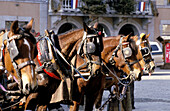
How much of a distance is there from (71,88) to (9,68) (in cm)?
225

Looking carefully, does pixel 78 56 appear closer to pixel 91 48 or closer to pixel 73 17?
pixel 91 48

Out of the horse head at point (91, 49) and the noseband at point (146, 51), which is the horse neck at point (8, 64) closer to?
the horse head at point (91, 49)

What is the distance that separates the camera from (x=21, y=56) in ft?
12.3

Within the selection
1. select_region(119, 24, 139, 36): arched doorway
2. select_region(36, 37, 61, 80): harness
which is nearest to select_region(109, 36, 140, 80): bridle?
select_region(36, 37, 61, 80): harness

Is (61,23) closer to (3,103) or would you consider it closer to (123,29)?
(123,29)

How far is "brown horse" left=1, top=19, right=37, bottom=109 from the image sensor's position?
363 centimetres

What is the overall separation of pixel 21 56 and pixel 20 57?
0.05 feet

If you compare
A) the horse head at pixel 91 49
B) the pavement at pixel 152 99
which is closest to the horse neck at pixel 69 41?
the horse head at pixel 91 49

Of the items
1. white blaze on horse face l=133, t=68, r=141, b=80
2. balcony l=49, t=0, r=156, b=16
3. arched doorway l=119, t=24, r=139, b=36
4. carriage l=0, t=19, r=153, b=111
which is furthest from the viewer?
arched doorway l=119, t=24, r=139, b=36

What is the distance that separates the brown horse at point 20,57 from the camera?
11.9 feet

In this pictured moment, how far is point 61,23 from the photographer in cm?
2928

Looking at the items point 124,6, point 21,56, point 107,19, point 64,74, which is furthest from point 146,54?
point 107,19

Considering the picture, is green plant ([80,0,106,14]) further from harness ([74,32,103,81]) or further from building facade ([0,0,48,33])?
harness ([74,32,103,81])

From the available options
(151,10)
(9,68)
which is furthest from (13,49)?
(151,10)
